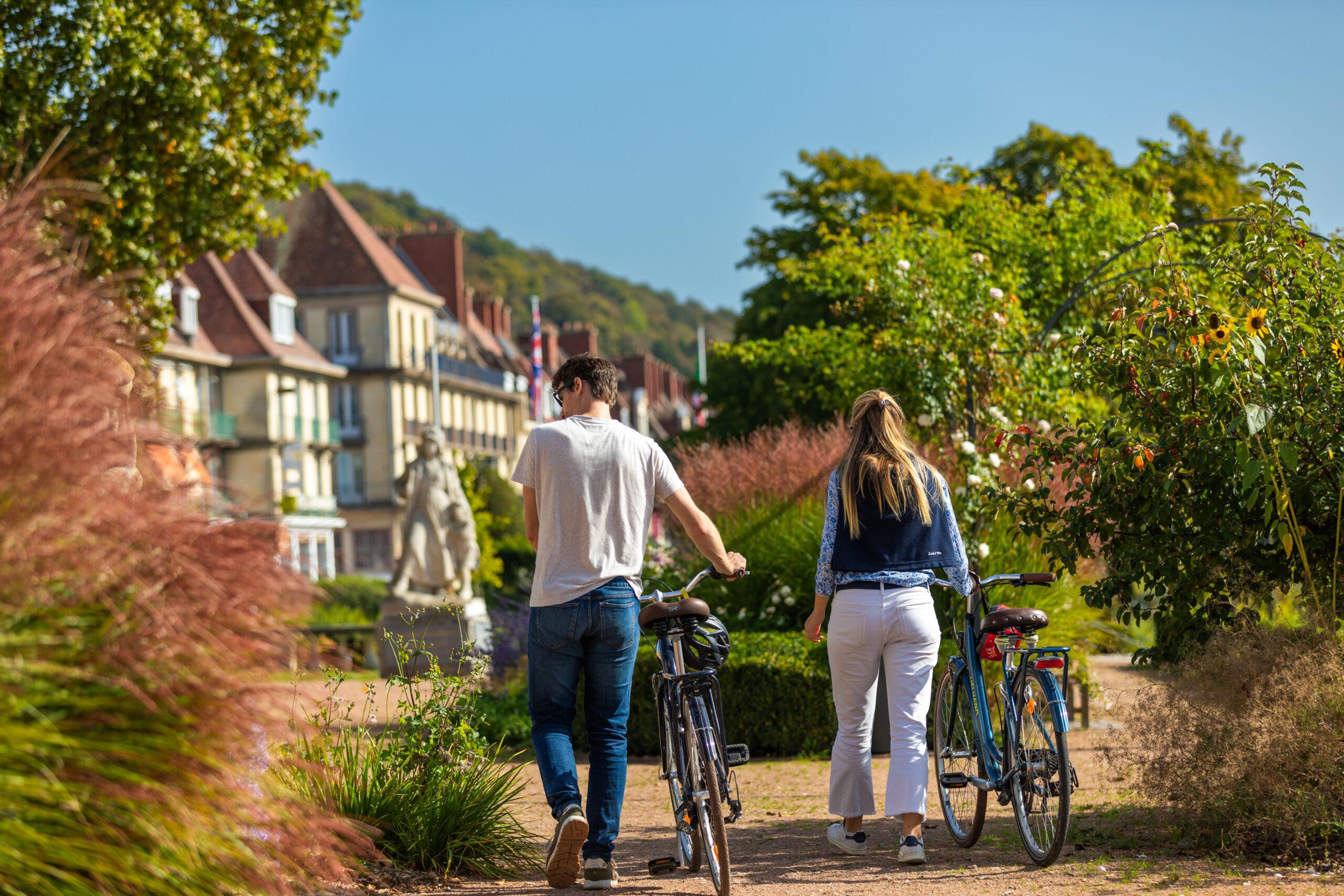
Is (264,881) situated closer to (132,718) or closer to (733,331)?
(132,718)

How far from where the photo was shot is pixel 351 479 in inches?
2571

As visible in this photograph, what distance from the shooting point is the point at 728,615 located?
39.2 ft

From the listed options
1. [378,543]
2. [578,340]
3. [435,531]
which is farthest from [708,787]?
[578,340]

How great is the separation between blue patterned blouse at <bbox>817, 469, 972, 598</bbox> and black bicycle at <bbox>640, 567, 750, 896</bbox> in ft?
2.02

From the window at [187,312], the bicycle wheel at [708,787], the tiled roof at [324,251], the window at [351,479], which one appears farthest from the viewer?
the window at [351,479]

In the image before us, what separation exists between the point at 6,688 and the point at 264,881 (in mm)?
826

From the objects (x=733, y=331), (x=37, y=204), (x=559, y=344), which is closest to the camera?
(x=37, y=204)

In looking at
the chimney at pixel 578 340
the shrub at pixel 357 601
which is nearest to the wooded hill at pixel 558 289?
the chimney at pixel 578 340

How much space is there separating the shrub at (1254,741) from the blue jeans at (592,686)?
7.43 ft

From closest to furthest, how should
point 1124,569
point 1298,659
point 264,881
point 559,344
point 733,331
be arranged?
1. point 264,881
2. point 1298,659
3. point 1124,569
4. point 733,331
5. point 559,344

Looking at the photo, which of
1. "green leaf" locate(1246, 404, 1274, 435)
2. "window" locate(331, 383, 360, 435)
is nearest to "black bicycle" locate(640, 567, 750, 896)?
"green leaf" locate(1246, 404, 1274, 435)

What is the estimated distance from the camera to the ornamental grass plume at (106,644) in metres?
3.22

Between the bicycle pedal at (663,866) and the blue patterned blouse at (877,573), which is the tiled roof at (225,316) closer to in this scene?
the blue patterned blouse at (877,573)

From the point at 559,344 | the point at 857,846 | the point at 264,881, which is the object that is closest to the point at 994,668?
the point at 857,846
